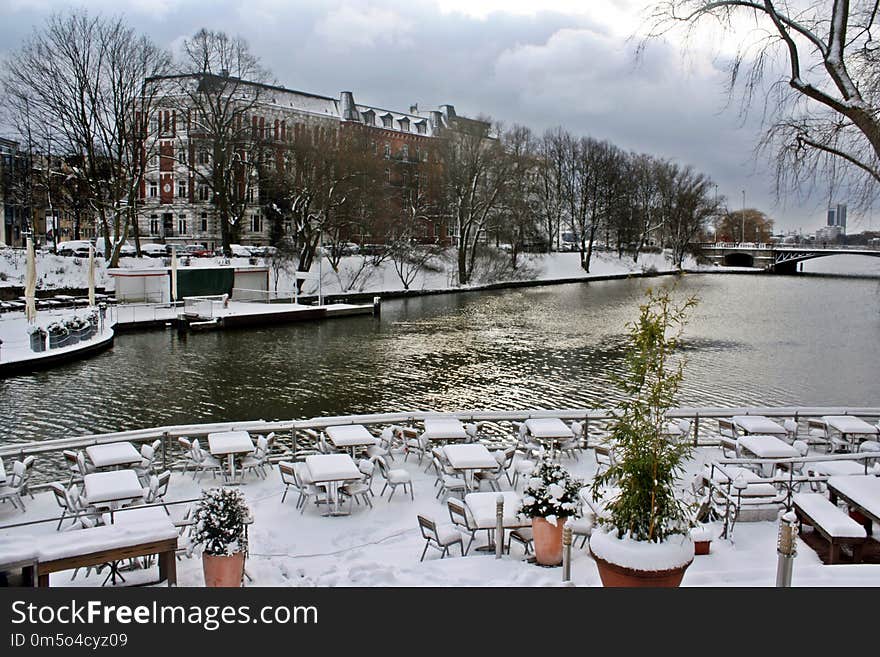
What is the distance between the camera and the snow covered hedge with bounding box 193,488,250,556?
7.29 m

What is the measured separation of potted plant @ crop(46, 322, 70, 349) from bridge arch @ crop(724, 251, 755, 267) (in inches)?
3817

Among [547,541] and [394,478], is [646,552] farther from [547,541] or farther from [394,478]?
[394,478]

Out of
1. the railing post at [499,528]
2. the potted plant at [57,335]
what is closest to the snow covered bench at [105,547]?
the railing post at [499,528]

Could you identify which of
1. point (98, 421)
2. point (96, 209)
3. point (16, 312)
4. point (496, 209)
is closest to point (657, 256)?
point (496, 209)

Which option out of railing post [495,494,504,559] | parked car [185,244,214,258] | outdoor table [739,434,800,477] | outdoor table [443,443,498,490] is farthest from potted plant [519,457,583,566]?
parked car [185,244,214,258]

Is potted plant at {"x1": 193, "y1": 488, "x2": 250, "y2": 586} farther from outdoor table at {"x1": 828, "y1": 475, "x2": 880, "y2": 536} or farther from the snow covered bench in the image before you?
outdoor table at {"x1": 828, "y1": 475, "x2": 880, "y2": 536}

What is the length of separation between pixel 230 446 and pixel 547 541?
6166 mm

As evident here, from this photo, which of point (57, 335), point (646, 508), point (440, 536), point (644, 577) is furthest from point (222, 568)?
point (57, 335)

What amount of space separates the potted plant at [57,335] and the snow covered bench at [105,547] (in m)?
22.2

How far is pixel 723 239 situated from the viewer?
137m

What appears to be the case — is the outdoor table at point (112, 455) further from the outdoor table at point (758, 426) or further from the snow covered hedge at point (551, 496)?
the outdoor table at point (758, 426)

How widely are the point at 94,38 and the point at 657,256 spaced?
7556 cm

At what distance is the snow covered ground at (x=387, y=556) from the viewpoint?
7.13 metres
